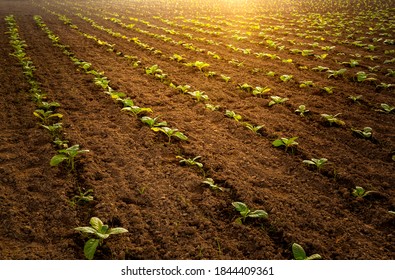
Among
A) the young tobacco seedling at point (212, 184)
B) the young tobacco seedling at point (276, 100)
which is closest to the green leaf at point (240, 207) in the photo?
the young tobacco seedling at point (212, 184)

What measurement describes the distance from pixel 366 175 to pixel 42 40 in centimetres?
1166

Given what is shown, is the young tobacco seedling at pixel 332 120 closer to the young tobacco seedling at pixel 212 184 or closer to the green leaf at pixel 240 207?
the young tobacco seedling at pixel 212 184

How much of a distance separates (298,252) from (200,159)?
176 cm

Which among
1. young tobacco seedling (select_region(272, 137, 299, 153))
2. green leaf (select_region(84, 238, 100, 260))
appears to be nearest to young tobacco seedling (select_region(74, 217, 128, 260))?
green leaf (select_region(84, 238, 100, 260))

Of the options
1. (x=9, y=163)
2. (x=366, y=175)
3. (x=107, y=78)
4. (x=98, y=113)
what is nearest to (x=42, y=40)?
(x=107, y=78)

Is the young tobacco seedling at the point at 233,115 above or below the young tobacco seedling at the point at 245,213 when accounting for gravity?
above

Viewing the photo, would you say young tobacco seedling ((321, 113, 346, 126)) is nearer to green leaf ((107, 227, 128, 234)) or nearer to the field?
the field

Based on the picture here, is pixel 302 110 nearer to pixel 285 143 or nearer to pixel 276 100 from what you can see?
pixel 276 100

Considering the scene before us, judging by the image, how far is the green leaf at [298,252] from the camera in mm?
2471

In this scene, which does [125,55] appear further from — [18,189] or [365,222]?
[365,222]

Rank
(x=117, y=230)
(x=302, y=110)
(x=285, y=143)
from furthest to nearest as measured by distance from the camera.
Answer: (x=302, y=110) < (x=285, y=143) < (x=117, y=230)

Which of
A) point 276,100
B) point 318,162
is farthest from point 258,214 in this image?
point 276,100

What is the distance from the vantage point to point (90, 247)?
249 cm

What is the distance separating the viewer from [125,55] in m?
9.02
